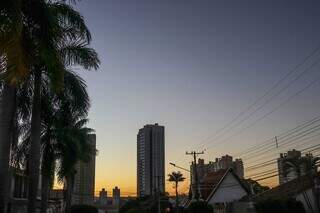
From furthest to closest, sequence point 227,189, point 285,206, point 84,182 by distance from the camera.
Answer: point 84,182 < point 227,189 < point 285,206

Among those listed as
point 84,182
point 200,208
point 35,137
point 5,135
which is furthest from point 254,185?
point 5,135

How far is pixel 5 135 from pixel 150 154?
133178 millimetres

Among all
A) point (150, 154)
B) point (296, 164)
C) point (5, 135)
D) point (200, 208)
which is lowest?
point (200, 208)

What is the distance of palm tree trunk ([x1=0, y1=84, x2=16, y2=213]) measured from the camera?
50.9 ft

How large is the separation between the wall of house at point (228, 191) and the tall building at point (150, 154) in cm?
6018

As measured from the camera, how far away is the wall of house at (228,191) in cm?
7978

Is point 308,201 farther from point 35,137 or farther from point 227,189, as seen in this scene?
point 227,189

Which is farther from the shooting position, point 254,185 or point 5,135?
point 254,185

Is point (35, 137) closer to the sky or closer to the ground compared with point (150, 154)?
closer to the ground

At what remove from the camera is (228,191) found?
262 feet

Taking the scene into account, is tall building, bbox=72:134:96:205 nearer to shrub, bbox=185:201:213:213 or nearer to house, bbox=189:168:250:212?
house, bbox=189:168:250:212

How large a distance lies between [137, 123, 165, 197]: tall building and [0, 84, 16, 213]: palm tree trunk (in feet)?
408

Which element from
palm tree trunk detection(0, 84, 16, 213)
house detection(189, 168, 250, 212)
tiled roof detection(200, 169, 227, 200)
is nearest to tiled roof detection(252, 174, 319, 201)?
house detection(189, 168, 250, 212)

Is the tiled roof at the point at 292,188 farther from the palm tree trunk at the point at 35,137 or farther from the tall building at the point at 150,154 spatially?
the tall building at the point at 150,154
